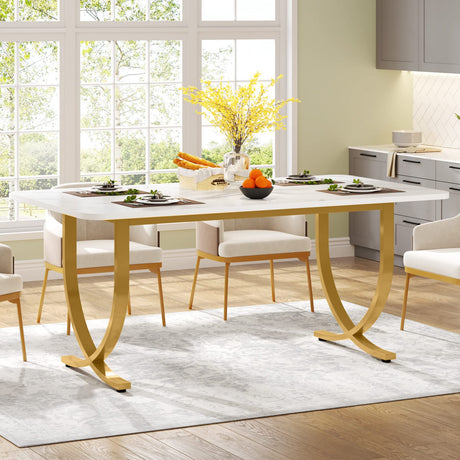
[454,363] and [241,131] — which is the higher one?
[241,131]

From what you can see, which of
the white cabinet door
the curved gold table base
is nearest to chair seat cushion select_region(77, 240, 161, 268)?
the curved gold table base

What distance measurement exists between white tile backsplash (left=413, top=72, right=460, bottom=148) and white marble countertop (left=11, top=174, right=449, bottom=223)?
2621mm

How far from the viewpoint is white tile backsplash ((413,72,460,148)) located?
25.2 ft

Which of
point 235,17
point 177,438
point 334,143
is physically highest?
point 235,17

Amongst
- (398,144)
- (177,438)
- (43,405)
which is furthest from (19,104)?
(177,438)

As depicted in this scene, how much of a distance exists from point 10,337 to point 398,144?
3441 mm

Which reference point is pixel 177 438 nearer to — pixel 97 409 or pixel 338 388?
pixel 97 409

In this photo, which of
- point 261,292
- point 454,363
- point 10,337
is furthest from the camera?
point 261,292

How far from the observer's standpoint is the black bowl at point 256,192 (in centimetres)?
482

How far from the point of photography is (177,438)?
12.9ft

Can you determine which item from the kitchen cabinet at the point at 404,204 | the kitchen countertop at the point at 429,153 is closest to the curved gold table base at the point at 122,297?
the kitchen cabinet at the point at 404,204

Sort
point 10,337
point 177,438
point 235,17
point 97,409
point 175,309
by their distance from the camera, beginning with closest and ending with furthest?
1. point 177,438
2. point 97,409
3. point 10,337
4. point 175,309
5. point 235,17

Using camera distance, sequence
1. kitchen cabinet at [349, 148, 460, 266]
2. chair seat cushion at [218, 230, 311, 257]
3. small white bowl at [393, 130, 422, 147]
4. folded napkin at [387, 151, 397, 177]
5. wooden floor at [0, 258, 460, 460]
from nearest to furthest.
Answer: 1. wooden floor at [0, 258, 460, 460]
2. chair seat cushion at [218, 230, 311, 257]
3. kitchen cabinet at [349, 148, 460, 266]
4. folded napkin at [387, 151, 397, 177]
5. small white bowl at [393, 130, 422, 147]

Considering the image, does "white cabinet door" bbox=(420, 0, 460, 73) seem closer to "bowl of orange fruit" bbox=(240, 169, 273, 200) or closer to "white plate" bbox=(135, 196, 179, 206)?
"bowl of orange fruit" bbox=(240, 169, 273, 200)
